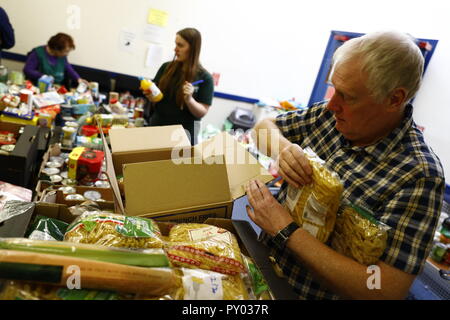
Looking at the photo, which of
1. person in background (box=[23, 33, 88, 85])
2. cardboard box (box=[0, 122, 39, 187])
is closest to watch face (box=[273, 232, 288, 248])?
cardboard box (box=[0, 122, 39, 187])

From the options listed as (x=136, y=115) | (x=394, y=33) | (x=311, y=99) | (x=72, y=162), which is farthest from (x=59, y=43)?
(x=394, y=33)

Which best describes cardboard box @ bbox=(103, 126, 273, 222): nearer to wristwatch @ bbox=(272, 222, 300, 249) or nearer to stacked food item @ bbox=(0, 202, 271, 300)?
stacked food item @ bbox=(0, 202, 271, 300)

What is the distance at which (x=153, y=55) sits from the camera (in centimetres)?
486

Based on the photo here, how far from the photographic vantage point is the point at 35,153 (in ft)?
6.59

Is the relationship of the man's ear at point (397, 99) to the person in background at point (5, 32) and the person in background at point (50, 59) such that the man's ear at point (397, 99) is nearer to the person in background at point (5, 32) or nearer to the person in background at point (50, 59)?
the person in background at point (50, 59)

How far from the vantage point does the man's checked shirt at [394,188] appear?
81cm

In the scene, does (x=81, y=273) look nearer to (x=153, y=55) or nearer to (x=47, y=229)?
(x=47, y=229)

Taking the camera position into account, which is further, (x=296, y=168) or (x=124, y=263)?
(x=296, y=168)

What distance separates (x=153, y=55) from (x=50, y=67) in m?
1.54

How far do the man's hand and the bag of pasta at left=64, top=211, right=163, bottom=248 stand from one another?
329mm

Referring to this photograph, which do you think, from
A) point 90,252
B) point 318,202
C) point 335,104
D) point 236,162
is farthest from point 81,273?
point 335,104

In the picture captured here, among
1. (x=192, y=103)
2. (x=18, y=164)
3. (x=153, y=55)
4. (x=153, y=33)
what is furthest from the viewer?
(x=153, y=55)
